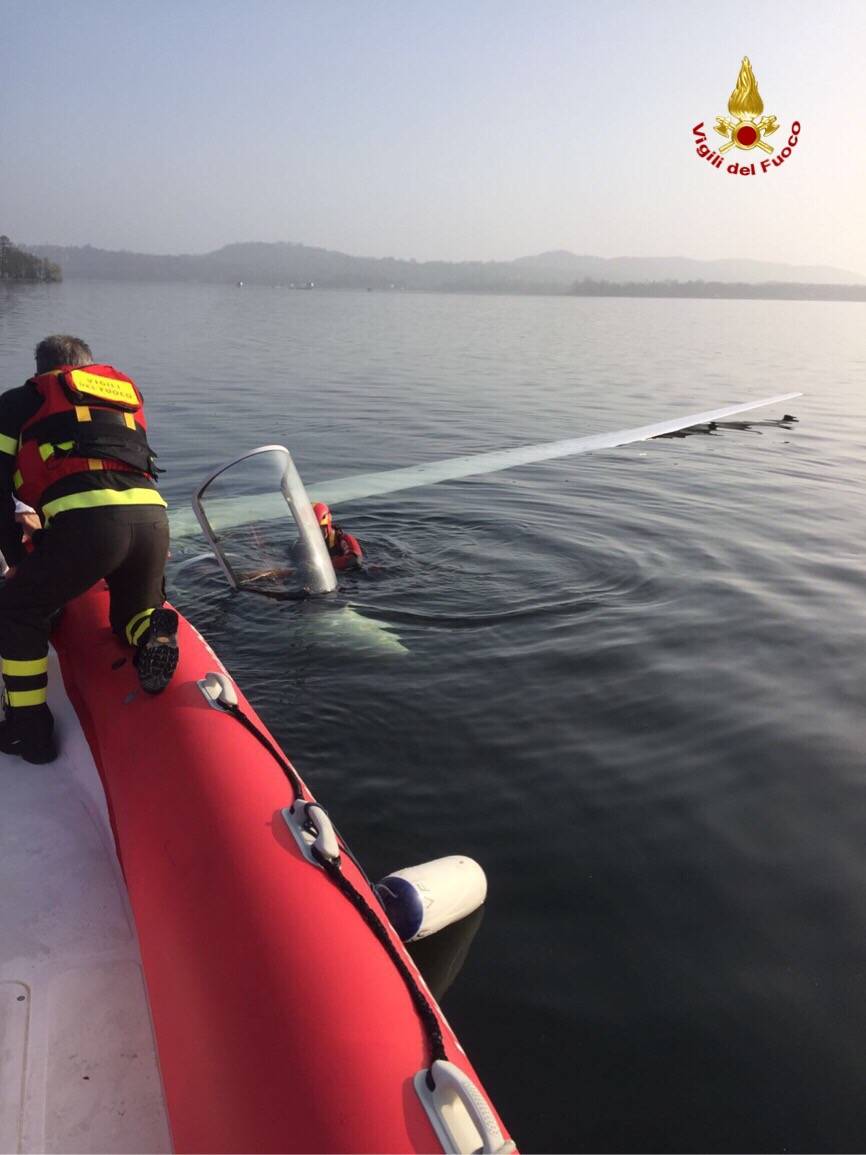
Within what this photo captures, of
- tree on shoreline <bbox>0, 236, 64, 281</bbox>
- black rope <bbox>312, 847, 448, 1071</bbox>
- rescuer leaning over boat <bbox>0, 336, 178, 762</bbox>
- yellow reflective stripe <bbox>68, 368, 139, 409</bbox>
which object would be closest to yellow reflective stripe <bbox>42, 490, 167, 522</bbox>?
rescuer leaning over boat <bbox>0, 336, 178, 762</bbox>

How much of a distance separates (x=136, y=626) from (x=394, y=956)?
244 centimetres

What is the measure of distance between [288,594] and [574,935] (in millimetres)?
4567

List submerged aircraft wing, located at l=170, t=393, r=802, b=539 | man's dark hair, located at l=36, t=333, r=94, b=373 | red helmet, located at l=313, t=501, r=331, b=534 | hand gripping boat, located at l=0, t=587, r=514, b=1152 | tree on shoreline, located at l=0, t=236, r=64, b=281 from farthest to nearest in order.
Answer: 1. tree on shoreline, located at l=0, t=236, r=64, b=281
2. red helmet, located at l=313, t=501, r=331, b=534
3. submerged aircraft wing, located at l=170, t=393, r=802, b=539
4. man's dark hair, located at l=36, t=333, r=94, b=373
5. hand gripping boat, located at l=0, t=587, r=514, b=1152

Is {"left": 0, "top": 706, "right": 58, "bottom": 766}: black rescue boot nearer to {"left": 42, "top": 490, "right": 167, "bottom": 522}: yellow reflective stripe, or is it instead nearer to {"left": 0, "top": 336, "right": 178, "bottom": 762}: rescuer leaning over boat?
{"left": 0, "top": 336, "right": 178, "bottom": 762}: rescuer leaning over boat

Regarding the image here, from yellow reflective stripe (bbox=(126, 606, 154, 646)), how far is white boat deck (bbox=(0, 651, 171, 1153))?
0.73 meters

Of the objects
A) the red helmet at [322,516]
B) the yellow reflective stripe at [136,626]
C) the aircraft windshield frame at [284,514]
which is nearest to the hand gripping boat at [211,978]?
the yellow reflective stripe at [136,626]

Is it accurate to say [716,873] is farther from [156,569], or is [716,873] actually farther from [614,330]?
[614,330]

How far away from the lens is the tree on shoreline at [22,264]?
11738 cm

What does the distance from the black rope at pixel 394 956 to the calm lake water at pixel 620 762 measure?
910 mm

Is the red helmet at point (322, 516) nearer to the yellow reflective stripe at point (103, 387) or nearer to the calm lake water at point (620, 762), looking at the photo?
the calm lake water at point (620, 762)

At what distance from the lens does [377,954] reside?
2.40 m

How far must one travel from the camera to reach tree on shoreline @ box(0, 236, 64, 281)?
117375 millimetres

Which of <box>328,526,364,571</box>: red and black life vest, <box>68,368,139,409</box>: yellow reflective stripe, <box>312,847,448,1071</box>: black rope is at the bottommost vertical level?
<box>328,526,364,571</box>: red and black life vest

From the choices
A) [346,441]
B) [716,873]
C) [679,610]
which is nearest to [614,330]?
[346,441]
